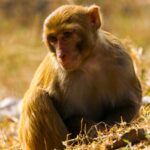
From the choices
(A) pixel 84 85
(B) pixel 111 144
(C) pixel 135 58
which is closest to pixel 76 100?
(A) pixel 84 85

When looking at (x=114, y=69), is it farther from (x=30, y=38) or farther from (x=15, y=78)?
(x=30, y=38)

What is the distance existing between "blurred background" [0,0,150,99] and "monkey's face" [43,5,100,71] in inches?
275

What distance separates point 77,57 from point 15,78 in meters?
8.52

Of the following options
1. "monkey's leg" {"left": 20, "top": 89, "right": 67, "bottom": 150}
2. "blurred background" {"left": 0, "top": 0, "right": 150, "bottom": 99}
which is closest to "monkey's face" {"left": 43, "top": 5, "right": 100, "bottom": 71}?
"monkey's leg" {"left": 20, "top": 89, "right": 67, "bottom": 150}

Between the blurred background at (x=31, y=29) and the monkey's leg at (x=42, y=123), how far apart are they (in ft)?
22.0

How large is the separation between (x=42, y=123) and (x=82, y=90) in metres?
0.55

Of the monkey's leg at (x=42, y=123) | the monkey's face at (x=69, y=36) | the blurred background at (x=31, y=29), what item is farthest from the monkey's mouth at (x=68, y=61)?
the blurred background at (x=31, y=29)

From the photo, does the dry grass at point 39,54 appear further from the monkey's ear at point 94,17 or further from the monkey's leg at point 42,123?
the monkey's ear at point 94,17

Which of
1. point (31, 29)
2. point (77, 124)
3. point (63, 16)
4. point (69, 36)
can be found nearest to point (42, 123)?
point (77, 124)

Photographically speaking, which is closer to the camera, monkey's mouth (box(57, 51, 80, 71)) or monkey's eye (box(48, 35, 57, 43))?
monkey's mouth (box(57, 51, 80, 71))

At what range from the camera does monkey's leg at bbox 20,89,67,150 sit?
8305mm

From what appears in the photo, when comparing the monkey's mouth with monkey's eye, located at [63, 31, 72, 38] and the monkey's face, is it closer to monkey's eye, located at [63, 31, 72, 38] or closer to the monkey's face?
the monkey's face

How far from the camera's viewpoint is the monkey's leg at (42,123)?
27.2 ft

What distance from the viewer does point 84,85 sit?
8.48m
